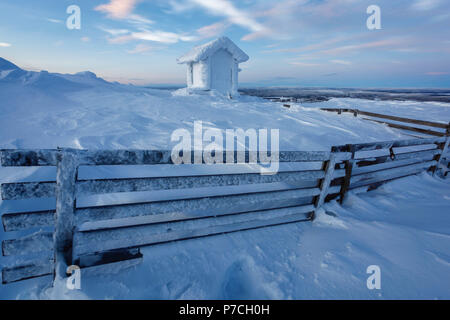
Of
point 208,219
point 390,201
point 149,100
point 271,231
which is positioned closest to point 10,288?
point 208,219

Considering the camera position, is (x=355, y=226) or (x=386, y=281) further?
(x=355, y=226)

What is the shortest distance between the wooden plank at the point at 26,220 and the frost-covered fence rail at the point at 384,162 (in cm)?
374

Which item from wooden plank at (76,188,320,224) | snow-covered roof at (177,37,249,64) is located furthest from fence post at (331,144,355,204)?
snow-covered roof at (177,37,249,64)

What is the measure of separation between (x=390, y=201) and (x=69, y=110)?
11.3m

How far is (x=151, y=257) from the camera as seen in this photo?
8.17 feet

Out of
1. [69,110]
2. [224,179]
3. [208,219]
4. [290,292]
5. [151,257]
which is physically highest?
[69,110]

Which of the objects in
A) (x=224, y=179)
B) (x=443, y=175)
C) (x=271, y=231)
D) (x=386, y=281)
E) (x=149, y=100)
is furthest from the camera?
(x=149, y=100)

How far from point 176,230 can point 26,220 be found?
1397mm

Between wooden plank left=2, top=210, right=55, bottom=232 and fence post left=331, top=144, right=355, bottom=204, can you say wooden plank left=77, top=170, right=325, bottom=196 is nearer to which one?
wooden plank left=2, top=210, right=55, bottom=232

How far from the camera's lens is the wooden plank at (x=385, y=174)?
14.6 feet

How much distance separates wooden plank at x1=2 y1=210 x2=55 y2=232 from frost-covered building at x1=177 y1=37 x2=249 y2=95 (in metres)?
20.0

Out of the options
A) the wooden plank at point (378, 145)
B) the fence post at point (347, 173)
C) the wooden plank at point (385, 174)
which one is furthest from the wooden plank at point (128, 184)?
the wooden plank at point (385, 174)

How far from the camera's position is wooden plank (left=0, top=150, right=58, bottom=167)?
174 cm

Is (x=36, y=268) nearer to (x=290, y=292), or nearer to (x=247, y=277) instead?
(x=247, y=277)
